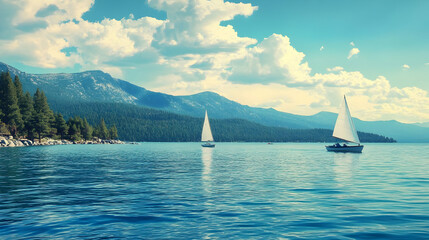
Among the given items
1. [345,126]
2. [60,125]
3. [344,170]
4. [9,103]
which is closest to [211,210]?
[344,170]

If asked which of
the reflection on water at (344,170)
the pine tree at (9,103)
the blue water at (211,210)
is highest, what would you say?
the pine tree at (9,103)

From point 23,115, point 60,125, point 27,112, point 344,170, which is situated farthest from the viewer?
point 60,125

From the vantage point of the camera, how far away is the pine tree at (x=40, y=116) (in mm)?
137625

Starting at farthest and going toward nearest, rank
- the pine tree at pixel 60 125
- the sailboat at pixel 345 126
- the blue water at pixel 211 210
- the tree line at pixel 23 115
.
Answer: the pine tree at pixel 60 125
the tree line at pixel 23 115
the sailboat at pixel 345 126
the blue water at pixel 211 210

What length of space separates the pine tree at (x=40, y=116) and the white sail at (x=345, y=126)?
11417 cm

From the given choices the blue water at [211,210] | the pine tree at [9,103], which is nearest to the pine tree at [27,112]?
the pine tree at [9,103]

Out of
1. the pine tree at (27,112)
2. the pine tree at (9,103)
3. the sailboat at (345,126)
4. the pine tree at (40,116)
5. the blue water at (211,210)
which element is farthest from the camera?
the pine tree at (40,116)

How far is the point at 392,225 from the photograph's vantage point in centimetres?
1573

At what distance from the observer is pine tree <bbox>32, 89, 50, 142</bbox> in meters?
138

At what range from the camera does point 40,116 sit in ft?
453

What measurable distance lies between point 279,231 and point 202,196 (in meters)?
9.87

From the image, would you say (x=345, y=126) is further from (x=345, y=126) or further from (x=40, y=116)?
(x=40, y=116)

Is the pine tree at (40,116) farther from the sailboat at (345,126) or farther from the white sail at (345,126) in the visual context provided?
the white sail at (345,126)

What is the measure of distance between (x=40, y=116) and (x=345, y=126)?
381 feet
